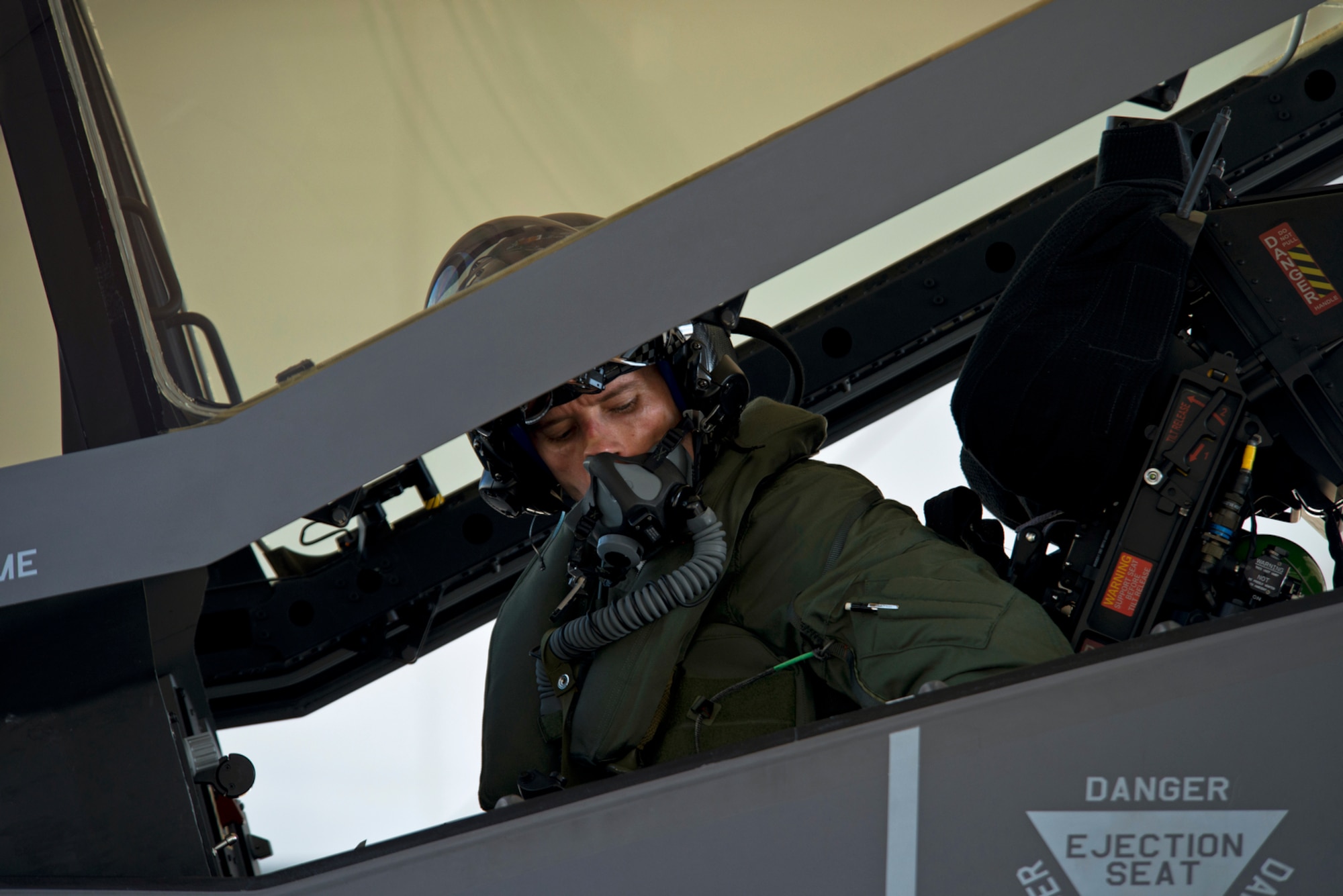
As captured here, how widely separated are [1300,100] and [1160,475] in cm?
142

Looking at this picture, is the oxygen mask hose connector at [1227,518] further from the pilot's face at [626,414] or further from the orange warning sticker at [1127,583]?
the pilot's face at [626,414]

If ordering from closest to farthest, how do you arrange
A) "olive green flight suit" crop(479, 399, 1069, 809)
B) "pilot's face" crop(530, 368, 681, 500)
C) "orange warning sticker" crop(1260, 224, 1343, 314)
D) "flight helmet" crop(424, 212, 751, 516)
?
"flight helmet" crop(424, 212, 751, 516) < "olive green flight suit" crop(479, 399, 1069, 809) < "orange warning sticker" crop(1260, 224, 1343, 314) < "pilot's face" crop(530, 368, 681, 500)

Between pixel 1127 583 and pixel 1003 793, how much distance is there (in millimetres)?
577

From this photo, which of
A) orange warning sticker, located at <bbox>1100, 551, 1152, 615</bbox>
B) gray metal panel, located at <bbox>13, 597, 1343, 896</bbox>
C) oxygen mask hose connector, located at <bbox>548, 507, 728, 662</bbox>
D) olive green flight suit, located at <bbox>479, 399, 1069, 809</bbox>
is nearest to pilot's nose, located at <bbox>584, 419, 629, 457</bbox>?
olive green flight suit, located at <bbox>479, 399, 1069, 809</bbox>

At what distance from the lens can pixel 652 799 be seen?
79 centimetres

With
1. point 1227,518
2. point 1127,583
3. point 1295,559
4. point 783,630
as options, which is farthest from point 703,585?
point 1295,559

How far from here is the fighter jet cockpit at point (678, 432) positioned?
77cm

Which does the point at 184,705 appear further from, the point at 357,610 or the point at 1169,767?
the point at 357,610

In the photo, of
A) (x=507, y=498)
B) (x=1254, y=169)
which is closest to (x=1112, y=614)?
(x=507, y=498)

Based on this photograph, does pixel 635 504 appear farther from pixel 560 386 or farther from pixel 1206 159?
pixel 1206 159

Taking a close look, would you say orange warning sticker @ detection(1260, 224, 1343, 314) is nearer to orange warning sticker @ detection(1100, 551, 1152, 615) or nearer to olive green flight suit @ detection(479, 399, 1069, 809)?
orange warning sticker @ detection(1100, 551, 1152, 615)

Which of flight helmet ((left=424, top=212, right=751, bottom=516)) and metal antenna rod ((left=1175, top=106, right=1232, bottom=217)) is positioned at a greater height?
flight helmet ((left=424, top=212, right=751, bottom=516))

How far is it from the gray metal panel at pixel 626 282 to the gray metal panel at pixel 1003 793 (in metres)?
0.31

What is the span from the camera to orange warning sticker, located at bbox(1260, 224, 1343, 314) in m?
1.24
